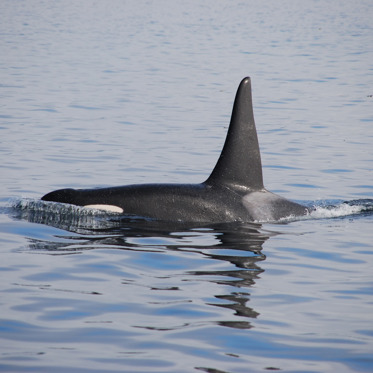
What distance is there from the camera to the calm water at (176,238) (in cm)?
635

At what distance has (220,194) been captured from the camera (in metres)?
Answer: 10.9

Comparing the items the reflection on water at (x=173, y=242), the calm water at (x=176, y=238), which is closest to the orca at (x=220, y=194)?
the reflection on water at (x=173, y=242)

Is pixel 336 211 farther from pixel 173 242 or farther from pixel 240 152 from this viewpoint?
pixel 173 242

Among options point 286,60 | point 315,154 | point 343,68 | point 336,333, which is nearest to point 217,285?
point 336,333

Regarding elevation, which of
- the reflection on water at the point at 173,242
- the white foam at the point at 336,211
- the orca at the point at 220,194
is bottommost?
the reflection on water at the point at 173,242

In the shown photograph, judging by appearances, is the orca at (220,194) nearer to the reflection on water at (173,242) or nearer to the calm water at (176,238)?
the reflection on water at (173,242)

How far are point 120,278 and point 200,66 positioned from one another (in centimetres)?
3021

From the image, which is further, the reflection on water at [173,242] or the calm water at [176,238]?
the reflection on water at [173,242]

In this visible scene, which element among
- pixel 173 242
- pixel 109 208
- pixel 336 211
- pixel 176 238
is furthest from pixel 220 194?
pixel 336 211

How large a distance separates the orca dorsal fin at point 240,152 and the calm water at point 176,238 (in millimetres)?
785

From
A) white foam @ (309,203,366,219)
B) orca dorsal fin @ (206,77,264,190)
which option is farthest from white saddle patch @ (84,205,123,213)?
white foam @ (309,203,366,219)

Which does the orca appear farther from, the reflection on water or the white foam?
the white foam

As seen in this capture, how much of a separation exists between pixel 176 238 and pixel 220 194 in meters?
1.36

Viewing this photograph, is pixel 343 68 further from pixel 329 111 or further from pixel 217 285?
pixel 217 285
